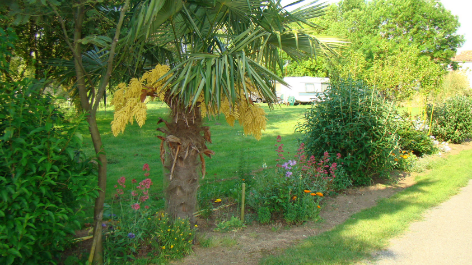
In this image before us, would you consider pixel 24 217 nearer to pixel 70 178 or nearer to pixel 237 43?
pixel 70 178

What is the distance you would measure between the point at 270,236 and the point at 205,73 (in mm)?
2376

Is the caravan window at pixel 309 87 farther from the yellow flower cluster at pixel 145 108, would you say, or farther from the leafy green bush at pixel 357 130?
the yellow flower cluster at pixel 145 108

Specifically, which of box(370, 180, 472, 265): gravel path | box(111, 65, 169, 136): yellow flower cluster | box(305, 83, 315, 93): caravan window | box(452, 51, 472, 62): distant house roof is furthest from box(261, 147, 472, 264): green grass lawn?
box(452, 51, 472, 62): distant house roof

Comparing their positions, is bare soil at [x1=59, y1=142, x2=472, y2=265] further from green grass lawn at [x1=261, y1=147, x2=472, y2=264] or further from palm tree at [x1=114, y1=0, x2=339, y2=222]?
palm tree at [x1=114, y1=0, x2=339, y2=222]

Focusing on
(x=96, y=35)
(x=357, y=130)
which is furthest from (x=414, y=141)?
(x=96, y=35)

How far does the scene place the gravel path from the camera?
3.96m

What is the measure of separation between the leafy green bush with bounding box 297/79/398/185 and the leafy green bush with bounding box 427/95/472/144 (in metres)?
6.12

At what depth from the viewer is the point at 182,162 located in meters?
4.18

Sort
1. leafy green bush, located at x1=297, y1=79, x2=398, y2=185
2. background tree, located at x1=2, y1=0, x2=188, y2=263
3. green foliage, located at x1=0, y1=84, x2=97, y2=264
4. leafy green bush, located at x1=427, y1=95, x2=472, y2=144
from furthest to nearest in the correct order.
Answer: leafy green bush, located at x1=427, y1=95, x2=472, y2=144 → leafy green bush, located at x1=297, y1=79, x2=398, y2=185 → background tree, located at x1=2, y1=0, x2=188, y2=263 → green foliage, located at x1=0, y1=84, x2=97, y2=264

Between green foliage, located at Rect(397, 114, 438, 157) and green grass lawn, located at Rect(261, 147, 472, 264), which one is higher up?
green foliage, located at Rect(397, 114, 438, 157)

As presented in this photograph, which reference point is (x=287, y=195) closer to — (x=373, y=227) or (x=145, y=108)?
(x=373, y=227)

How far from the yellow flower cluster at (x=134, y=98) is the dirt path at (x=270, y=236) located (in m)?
1.64

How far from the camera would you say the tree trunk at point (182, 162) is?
4.12 meters

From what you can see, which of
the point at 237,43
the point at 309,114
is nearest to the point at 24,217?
the point at 237,43
